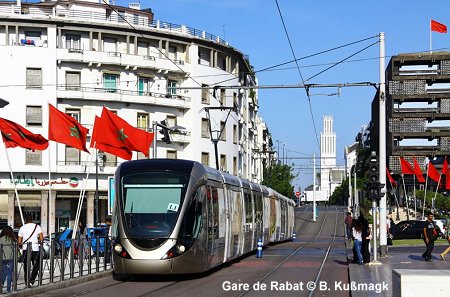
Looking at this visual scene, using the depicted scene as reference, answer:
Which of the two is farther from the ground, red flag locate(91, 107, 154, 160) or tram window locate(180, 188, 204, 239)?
red flag locate(91, 107, 154, 160)

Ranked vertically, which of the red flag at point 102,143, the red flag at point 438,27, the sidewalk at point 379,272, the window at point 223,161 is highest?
the red flag at point 438,27

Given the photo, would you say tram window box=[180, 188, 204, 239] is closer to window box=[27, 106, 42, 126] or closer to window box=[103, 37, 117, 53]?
window box=[27, 106, 42, 126]

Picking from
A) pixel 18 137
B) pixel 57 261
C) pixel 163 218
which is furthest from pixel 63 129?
pixel 57 261

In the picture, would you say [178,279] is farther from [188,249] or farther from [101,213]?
[101,213]

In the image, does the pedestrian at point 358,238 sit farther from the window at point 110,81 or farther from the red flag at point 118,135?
the window at point 110,81

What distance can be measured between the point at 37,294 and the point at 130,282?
326 cm

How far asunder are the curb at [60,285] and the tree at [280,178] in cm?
8059

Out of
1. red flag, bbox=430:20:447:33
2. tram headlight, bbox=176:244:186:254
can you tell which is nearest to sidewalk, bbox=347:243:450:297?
tram headlight, bbox=176:244:186:254

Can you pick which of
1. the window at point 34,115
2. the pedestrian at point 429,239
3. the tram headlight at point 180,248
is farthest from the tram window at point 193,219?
the window at point 34,115

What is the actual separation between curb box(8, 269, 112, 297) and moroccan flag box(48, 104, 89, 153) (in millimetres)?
4068

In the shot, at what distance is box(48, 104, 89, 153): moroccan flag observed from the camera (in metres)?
25.0

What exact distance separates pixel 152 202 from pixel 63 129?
20.2 feet

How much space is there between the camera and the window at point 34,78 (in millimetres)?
60312

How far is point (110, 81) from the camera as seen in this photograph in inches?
2501
